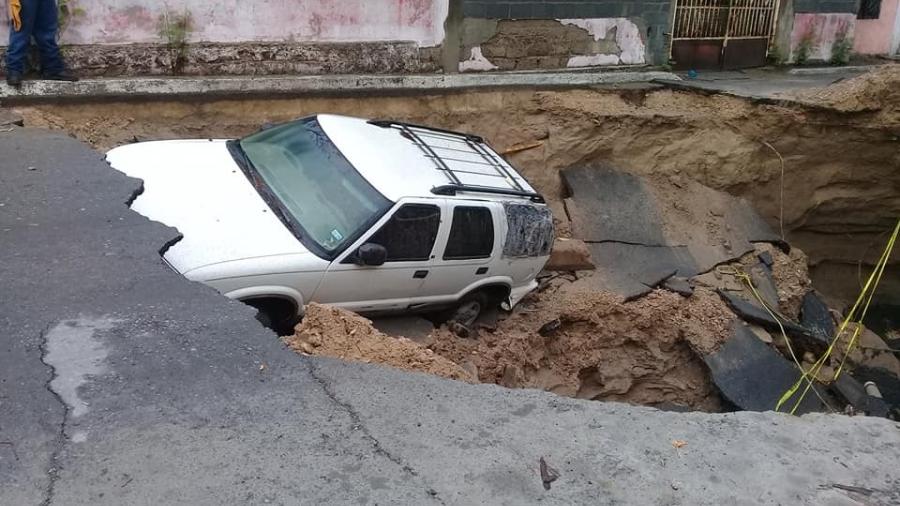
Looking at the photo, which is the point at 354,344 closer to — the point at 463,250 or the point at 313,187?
the point at 313,187

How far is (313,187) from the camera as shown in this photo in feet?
22.9

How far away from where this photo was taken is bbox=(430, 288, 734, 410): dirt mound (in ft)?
28.2

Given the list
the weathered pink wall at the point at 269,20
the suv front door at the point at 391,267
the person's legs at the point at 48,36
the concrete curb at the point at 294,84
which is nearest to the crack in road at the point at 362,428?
the suv front door at the point at 391,267

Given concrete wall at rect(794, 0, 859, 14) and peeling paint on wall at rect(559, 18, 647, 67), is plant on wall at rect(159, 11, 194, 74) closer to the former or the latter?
peeling paint on wall at rect(559, 18, 647, 67)

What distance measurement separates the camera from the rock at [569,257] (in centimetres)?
936

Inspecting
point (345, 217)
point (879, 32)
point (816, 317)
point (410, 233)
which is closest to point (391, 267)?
point (410, 233)

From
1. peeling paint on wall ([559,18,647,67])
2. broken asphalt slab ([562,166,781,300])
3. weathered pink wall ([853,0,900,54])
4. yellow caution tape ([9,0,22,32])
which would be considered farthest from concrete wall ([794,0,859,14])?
yellow caution tape ([9,0,22,32])

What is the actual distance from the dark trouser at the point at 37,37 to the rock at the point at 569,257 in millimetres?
5532

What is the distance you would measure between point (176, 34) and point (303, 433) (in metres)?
7.10

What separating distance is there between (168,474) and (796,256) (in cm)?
987

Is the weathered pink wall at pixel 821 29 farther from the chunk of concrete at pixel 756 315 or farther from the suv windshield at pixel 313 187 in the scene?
the suv windshield at pixel 313 187

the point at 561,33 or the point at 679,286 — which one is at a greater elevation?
the point at 561,33

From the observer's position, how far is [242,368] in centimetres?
411

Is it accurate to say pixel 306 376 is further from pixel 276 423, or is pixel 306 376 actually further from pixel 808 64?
pixel 808 64
